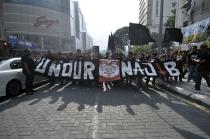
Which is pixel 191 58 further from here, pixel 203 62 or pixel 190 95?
pixel 190 95

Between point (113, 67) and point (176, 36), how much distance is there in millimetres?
5478

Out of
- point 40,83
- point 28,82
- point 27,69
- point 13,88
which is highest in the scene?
point 27,69

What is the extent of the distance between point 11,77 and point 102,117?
4847 millimetres

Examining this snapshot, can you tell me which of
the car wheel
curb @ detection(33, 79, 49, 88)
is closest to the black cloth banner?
curb @ detection(33, 79, 49, 88)

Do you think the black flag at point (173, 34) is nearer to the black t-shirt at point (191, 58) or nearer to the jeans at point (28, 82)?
the black t-shirt at point (191, 58)

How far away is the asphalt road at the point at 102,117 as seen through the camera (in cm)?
596

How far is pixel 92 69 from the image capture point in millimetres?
13906

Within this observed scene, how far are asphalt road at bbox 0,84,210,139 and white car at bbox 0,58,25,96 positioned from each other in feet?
1.46

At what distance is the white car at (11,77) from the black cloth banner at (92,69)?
229 cm

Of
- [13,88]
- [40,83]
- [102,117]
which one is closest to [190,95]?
[102,117]

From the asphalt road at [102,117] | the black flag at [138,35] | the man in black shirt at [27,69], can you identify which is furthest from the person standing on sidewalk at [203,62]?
the man in black shirt at [27,69]

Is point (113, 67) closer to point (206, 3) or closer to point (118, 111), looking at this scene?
point (118, 111)

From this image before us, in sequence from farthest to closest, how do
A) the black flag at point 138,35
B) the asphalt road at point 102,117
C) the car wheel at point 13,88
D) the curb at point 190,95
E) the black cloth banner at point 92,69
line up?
1. the black flag at point 138,35
2. the black cloth banner at point 92,69
3. the car wheel at point 13,88
4. the curb at point 190,95
5. the asphalt road at point 102,117

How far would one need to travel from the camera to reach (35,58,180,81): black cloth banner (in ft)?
45.3
